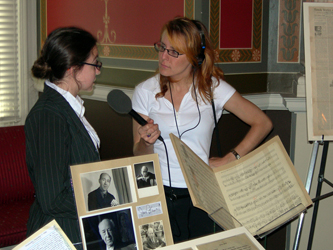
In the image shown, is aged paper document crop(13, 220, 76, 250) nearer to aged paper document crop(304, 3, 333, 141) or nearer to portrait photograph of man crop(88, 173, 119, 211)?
portrait photograph of man crop(88, 173, 119, 211)

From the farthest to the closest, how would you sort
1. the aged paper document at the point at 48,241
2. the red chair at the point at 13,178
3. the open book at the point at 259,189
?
the red chair at the point at 13,178
the open book at the point at 259,189
the aged paper document at the point at 48,241

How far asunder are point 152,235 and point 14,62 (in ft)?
9.63

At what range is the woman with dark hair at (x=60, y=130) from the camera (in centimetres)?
119

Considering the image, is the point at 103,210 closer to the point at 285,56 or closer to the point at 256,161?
the point at 256,161

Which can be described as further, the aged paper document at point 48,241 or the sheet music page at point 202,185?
the sheet music page at point 202,185

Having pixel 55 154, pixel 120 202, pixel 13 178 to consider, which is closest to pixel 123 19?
pixel 13 178

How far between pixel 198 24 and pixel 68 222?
1.11 metres

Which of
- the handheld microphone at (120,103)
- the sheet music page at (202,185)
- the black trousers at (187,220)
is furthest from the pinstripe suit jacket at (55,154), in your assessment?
the black trousers at (187,220)

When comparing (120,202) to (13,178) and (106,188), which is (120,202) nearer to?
(106,188)

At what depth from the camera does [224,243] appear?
1.05 m

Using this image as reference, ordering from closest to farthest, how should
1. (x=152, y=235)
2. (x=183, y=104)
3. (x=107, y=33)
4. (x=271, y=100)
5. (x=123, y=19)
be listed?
(x=152, y=235)
(x=183, y=104)
(x=271, y=100)
(x=123, y=19)
(x=107, y=33)


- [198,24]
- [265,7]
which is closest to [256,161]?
[198,24]

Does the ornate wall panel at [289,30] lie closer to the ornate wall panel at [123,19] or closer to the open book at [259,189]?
the ornate wall panel at [123,19]

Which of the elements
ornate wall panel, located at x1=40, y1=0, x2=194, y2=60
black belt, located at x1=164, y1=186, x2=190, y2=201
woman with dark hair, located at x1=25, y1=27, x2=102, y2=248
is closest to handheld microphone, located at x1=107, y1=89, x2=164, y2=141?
woman with dark hair, located at x1=25, y1=27, x2=102, y2=248
